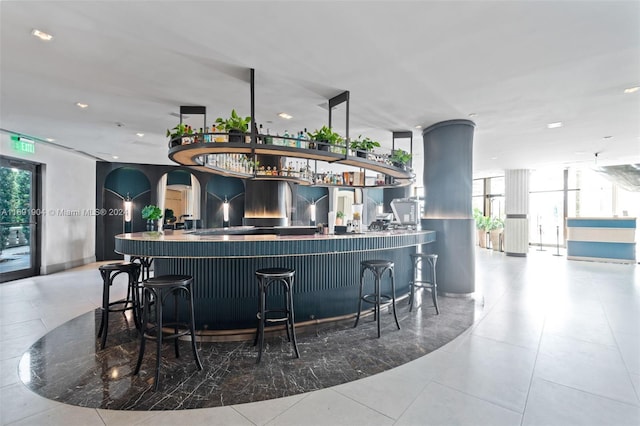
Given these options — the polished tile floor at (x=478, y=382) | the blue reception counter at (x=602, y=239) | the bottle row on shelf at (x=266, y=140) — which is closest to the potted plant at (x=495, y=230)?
the blue reception counter at (x=602, y=239)

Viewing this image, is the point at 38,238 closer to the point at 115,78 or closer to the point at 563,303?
the point at 115,78

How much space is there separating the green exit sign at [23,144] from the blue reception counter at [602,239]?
553 inches

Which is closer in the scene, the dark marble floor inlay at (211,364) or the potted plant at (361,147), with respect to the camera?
the dark marble floor inlay at (211,364)

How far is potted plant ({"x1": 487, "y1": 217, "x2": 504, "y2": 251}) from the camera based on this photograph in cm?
1178

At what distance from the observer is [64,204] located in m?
7.30

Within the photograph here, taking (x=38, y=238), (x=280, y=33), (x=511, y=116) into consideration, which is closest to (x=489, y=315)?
(x=511, y=116)

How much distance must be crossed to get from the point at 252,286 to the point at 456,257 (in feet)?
11.9

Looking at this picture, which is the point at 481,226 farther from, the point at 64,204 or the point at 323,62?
the point at 64,204

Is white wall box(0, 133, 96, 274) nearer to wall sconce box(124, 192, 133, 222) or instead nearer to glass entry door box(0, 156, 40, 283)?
glass entry door box(0, 156, 40, 283)

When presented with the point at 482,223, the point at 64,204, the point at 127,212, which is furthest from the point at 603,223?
the point at 64,204

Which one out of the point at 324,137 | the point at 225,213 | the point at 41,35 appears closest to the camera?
the point at 41,35

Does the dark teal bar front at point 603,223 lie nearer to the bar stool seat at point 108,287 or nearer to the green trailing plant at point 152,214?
the green trailing plant at point 152,214

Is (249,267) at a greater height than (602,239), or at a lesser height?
greater

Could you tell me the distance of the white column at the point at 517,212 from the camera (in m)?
10.2
